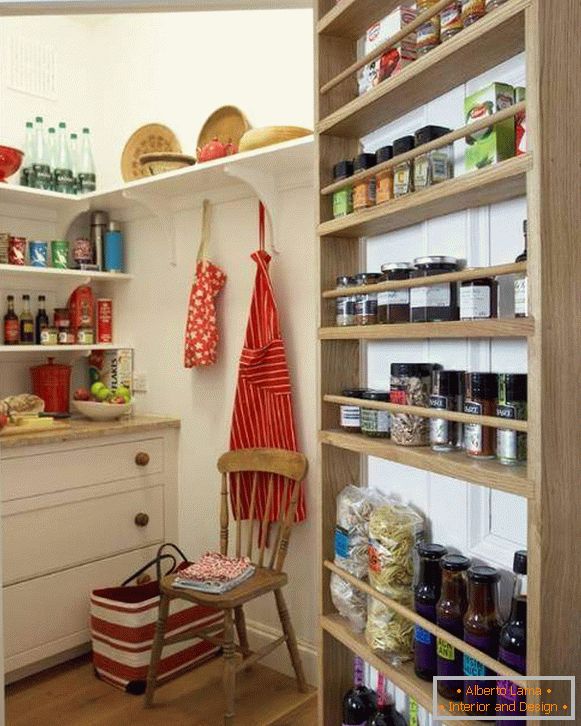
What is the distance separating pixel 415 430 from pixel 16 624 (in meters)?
1.91

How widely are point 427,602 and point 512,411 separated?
0.39m

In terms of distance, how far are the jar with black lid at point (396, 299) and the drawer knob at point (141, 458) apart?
70.6 inches

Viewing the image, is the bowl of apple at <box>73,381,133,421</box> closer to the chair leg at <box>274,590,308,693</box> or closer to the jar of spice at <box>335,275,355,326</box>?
the chair leg at <box>274,590,308,693</box>

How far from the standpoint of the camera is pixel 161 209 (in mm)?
2893

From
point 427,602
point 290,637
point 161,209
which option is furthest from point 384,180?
point 161,209

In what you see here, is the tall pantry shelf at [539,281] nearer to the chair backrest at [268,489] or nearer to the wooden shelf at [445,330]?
the wooden shelf at [445,330]

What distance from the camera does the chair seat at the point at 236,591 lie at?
6.95 feet

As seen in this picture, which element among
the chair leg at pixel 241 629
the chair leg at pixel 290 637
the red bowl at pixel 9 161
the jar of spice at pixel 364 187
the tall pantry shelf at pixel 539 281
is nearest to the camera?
the tall pantry shelf at pixel 539 281

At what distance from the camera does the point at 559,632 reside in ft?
2.96

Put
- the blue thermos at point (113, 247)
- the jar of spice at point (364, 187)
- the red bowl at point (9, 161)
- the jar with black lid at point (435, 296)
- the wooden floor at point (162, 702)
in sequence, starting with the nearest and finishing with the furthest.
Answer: the jar with black lid at point (435, 296) → the jar of spice at point (364, 187) → the wooden floor at point (162, 702) → the red bowl at point (9, 161) → the blue thermos at point (113, 247)

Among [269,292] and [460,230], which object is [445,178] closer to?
[460,230]

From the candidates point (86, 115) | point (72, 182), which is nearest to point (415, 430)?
point (72, 182)

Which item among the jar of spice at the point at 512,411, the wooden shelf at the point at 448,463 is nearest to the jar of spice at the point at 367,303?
the wooden shelf at the point at 448,463

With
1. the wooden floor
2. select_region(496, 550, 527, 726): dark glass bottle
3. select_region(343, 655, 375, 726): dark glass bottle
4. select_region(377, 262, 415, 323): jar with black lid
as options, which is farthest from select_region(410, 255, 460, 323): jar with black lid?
the wooden floor
